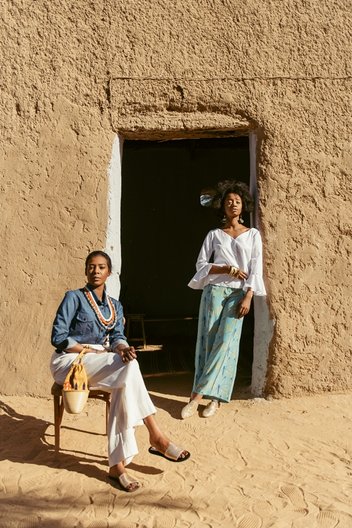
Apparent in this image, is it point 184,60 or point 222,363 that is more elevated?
point 184,60

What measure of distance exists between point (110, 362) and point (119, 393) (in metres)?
0.18

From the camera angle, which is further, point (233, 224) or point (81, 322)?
point (233, 224)

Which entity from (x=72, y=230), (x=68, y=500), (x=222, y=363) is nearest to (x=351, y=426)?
(x=222, y=363)

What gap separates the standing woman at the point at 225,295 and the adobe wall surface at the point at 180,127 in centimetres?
24

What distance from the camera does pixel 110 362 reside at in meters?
3.07

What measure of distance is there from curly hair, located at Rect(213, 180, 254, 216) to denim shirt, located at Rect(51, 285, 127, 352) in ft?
4.49

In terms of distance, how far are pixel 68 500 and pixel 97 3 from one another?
3.66 m

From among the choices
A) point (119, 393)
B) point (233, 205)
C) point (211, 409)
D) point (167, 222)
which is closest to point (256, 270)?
point (233, 205)

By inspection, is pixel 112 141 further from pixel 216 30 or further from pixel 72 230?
pixel 216 30

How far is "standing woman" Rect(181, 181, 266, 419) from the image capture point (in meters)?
3.92

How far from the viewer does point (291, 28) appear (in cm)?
425

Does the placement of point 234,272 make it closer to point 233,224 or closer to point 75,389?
point 233,224

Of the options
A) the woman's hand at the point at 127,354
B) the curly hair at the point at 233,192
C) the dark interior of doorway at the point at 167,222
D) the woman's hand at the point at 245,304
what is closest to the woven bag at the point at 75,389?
the woman's hand at the point at 127,354

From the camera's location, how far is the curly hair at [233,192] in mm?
4078
